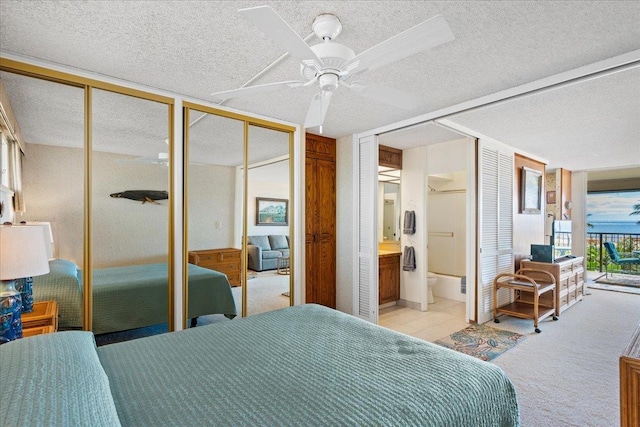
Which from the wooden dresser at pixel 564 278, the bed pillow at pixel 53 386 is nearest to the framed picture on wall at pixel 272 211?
the bed pillow at pixel 53 386

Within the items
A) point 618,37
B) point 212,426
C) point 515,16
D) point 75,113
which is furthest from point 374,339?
point 75,113

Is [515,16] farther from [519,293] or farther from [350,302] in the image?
[519,293]

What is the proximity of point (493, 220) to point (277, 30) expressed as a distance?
3.93 m

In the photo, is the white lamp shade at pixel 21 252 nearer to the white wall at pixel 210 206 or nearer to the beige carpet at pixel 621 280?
the white wall at pixel 210 206

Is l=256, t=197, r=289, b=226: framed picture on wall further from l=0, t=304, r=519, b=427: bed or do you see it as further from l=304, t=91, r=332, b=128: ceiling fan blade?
l=0, t=304, r=519, b=427: bed

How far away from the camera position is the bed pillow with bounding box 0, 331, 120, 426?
867 mm

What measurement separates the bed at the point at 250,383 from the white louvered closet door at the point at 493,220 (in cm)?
286

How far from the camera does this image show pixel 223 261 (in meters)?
3.27

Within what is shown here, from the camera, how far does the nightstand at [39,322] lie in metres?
1.95

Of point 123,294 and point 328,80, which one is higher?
point 328,80

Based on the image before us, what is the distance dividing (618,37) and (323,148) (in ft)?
9.83

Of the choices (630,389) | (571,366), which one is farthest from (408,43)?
(571,366)

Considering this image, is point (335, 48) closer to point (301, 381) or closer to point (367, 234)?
point (301, 381)

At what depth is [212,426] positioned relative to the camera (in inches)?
40.9
